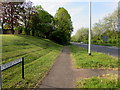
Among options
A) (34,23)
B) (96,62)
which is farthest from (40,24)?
(96,62)

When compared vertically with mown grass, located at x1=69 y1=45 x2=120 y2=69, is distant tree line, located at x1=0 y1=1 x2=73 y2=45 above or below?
above

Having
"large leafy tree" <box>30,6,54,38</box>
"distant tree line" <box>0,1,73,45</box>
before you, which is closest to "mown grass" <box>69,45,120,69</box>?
"distant tree line" <box>0,1,73,45</box>

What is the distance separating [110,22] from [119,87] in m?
12.1

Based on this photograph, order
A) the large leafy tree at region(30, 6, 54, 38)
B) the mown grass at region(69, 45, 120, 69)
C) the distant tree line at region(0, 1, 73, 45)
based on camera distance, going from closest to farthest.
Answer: the mown grass at region(69, 45, 120, 69)
the distant tree line at region(0, 1, 73, 45)
the large leafy tree at region(30, 6, 54, 38)

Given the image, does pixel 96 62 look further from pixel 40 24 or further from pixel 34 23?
pixel 34 23

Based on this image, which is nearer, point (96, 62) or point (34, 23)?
point (96, 62)

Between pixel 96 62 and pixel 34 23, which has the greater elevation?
pixel 34 23

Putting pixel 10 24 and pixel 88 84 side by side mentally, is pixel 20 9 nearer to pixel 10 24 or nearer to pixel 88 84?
pixel 10 24

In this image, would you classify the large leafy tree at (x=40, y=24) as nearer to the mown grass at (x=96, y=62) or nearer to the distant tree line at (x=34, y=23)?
the distant tree line at (x=34, y=23)

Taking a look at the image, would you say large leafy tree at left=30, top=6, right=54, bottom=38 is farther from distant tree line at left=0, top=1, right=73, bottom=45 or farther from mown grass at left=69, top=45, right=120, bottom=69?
mown grass at left=69, top=45, right=120, bottom=69

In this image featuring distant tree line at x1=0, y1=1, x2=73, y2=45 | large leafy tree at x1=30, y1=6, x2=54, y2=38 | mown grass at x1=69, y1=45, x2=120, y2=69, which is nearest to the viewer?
mown grass at x1=69, y1=45, x2=120, y2=69

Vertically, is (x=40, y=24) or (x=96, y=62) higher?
(x=40, y=24)

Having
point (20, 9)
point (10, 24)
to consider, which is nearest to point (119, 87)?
point (10, 24)

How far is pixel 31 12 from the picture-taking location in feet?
116
